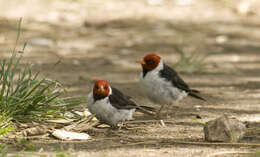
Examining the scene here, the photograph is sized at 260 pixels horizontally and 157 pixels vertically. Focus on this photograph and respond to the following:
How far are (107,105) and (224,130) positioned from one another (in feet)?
3.67

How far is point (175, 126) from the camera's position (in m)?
5.24

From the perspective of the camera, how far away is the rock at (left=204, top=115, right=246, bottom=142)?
14.3ft

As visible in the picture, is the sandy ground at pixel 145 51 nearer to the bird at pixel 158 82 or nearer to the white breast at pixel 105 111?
the white breast at pixel 105 111

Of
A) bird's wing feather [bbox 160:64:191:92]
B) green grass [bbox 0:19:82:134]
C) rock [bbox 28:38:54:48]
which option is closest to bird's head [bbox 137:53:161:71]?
bird's wing feather [bbox 160:64:191:92]

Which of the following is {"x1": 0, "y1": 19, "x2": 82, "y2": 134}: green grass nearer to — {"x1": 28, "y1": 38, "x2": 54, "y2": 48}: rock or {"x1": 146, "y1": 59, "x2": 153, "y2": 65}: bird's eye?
{"x1": 146, "y1": 59, "x2": 153, "y2": 65}: bird's eye

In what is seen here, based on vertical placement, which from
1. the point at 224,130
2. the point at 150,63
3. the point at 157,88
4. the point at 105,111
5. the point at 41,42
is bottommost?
the point at 224,130

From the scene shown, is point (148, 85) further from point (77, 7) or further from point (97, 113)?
point (77, 7)

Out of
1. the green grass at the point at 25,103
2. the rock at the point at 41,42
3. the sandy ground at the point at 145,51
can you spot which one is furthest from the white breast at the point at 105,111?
the rock at the point at 41,42

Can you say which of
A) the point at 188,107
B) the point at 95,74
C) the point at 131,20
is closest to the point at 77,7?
the point at 131,20

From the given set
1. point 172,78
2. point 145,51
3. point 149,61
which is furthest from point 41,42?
point 172,78

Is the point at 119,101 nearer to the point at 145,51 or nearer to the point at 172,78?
the point at 172,78

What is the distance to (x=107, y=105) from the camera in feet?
15.8

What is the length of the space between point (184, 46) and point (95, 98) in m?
6.18

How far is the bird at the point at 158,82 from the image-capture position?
5.70 meters
